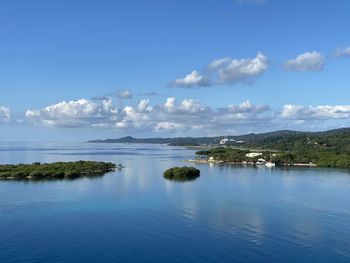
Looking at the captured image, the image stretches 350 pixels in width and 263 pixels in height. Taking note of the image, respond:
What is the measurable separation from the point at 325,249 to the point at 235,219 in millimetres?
7769

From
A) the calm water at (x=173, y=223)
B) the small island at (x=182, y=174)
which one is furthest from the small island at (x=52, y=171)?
the small island at (x=182, y=174)

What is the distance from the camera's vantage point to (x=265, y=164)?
8644 centimetres

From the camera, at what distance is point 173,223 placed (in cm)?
3030

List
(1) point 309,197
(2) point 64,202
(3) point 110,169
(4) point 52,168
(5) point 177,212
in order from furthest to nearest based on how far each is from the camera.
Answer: (3) point 110,169
(4) point 52,168
(1) point 309,197
(2) point 64,202
(5) point 177,212

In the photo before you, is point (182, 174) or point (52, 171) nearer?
point (52, 171)

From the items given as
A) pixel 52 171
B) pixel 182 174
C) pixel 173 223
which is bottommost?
pixel 173 223

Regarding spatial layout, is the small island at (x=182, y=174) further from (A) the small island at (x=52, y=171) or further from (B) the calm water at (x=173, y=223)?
(A) the small island at (x=52, y=171)

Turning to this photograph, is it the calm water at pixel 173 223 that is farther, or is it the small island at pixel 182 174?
the small island at pixel 182 174

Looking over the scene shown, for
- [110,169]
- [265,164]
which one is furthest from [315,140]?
[110,169]

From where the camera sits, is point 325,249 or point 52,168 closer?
point 325,249

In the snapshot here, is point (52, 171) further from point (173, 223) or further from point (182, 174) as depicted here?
point (173, 223)

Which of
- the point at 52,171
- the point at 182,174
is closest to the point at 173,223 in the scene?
the point at 182,174

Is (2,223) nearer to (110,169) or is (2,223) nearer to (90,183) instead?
Answer: (90,183)

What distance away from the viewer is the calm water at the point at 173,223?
2395cm
